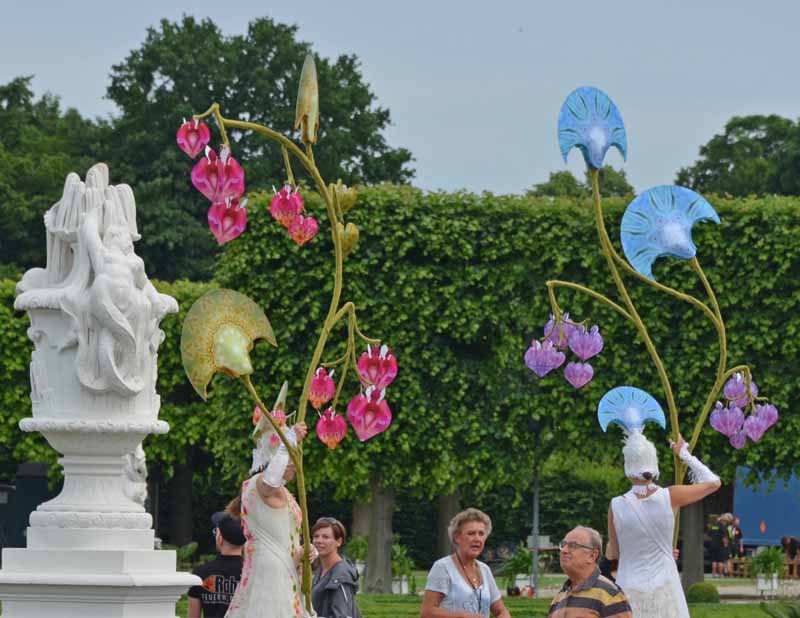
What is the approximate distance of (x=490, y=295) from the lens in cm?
2486

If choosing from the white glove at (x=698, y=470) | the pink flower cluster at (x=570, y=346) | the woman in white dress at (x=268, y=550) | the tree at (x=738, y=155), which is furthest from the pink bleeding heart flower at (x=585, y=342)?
the tree at (x=738, y=155)

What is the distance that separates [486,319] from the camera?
985 inches

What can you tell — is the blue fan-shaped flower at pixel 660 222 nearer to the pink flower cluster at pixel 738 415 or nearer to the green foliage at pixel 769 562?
the pink flower cluster at pixel 738 415

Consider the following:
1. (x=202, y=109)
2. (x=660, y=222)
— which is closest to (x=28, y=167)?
(x=202, y=109)

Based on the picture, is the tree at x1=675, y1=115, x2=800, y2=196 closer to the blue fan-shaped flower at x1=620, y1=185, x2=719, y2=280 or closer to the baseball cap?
the blue fan-shaped flower at x1=620, y1=185, x2=719, y2=280

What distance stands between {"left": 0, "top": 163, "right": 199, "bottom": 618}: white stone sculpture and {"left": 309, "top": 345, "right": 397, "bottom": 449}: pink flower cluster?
58.7 inches

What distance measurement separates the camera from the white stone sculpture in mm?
8992

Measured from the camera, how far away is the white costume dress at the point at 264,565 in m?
9.29

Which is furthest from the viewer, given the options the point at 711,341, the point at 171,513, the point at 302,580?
the point at 171,513

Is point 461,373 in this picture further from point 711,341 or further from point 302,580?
point 302,580

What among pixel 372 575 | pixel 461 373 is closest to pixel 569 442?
pixel 461 373

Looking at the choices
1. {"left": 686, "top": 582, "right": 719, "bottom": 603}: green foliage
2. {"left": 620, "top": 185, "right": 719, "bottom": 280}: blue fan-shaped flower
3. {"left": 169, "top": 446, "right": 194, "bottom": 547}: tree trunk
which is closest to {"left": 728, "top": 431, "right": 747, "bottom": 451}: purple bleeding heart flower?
{"left": 620, "top": 185, "right": 719, "bottom": 280}: blue fan-shaped flower

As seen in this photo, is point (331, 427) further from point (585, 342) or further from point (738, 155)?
point (738, 155)

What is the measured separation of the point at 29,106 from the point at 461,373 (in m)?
25.6
